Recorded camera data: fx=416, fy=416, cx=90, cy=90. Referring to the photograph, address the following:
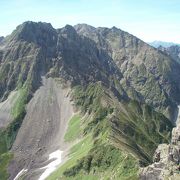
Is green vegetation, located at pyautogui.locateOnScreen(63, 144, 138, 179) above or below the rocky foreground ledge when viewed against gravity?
below

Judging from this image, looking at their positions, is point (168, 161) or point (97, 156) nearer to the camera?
point (168, 161)

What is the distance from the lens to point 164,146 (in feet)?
449

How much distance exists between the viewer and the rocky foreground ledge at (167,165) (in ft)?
372

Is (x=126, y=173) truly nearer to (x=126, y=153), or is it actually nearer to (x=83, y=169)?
(x=126, y=153)

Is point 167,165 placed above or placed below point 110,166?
above

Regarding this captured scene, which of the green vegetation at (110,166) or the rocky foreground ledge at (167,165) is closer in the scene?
the rocky foreground ledge at (167,165)

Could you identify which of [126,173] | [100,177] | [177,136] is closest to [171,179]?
[177,136]

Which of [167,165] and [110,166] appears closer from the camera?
[167,165]

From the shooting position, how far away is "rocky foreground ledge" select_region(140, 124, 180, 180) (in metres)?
113

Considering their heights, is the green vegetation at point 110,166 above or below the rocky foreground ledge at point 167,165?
below

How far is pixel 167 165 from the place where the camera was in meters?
119

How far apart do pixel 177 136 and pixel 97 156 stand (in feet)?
238

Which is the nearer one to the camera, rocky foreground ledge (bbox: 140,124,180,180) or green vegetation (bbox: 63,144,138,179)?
rocky foreground ledge (bbox: 140,124,180,180)

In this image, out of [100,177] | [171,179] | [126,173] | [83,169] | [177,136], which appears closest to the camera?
[171,179]
